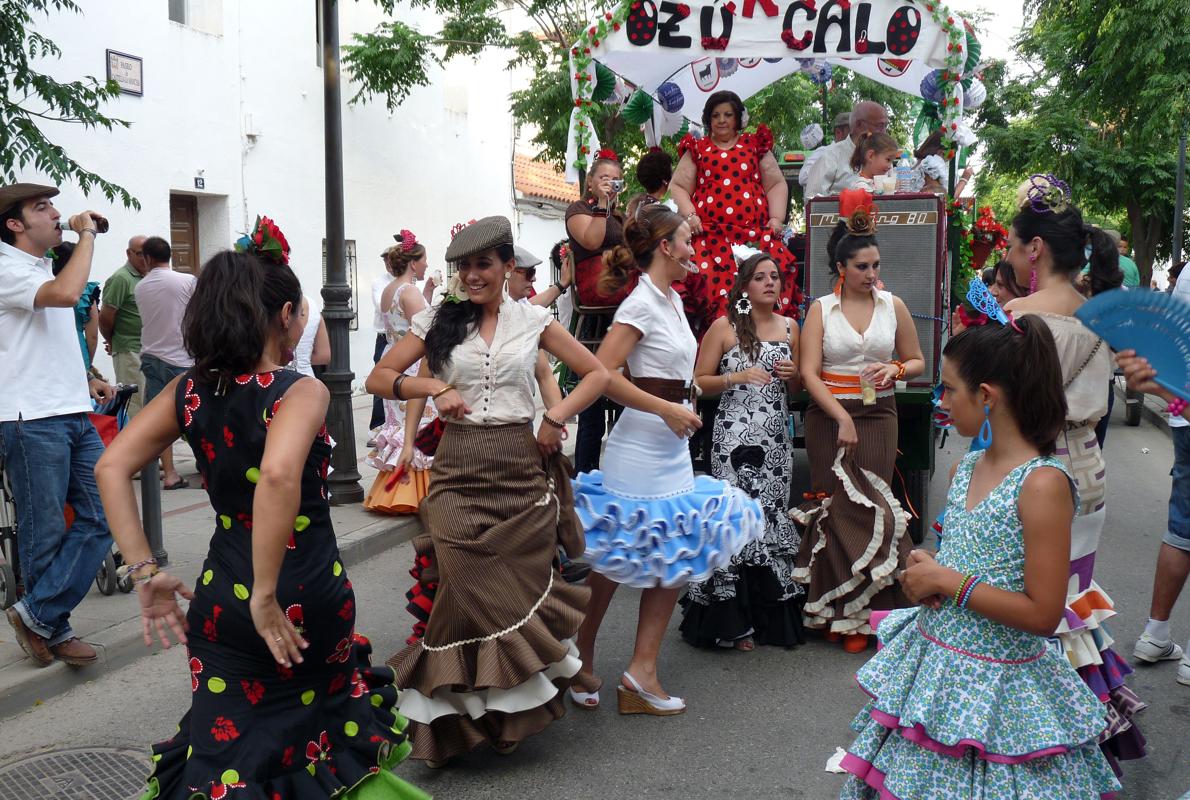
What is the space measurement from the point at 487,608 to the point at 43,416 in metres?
2.44

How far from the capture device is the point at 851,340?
571 cm

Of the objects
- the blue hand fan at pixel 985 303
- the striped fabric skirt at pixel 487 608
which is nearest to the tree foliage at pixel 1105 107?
the blue hand fan at pixel 985 303

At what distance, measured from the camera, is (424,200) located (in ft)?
61.1

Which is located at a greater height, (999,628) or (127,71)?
(127,71)

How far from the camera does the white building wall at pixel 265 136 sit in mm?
11828

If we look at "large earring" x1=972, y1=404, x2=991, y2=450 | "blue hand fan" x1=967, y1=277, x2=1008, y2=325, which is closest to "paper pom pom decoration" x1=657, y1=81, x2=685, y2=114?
"blue hand fan" x1=967, y1=277, x2=1008, y2=325

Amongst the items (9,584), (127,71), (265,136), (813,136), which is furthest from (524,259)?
(265,136)

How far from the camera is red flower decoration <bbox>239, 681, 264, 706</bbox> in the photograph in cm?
285

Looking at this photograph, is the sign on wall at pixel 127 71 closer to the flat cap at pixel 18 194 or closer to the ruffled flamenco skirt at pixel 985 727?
the flat cap at pixel 18 194

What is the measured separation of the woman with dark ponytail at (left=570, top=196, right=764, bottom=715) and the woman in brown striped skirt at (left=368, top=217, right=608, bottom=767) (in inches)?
17.3

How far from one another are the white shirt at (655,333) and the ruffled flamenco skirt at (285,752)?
2.16 metres

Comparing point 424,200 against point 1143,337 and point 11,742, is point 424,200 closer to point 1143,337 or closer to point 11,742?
point 11,742

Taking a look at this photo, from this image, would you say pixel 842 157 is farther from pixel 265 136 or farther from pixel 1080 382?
pixel 265 136

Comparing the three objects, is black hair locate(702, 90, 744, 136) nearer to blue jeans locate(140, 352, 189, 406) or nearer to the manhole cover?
blue jeans locate(140, 352, 189, 406)
